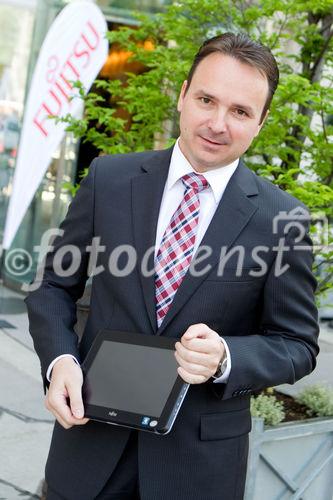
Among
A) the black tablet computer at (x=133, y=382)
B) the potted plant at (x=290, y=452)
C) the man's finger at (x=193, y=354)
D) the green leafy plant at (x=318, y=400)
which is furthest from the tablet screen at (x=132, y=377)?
the green leafy plant at (x=318, y=400)

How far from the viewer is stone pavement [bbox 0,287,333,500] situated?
4152mm

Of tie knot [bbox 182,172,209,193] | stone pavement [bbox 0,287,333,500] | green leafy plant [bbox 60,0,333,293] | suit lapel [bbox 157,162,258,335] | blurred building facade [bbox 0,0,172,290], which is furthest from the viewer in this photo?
blurred building facade [bbox 0,0,172,290]

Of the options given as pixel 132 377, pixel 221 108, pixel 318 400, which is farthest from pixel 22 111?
pixel 132 377

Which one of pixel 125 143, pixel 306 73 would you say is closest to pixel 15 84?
pixel 125 143

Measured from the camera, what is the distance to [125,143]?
459 centimetres

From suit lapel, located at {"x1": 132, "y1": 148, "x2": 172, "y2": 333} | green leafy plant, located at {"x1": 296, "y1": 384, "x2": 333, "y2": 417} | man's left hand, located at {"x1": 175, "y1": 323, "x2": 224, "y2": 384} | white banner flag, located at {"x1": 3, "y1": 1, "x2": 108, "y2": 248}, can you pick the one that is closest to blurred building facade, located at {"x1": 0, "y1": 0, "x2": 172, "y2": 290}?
white banner flag, located at {"x1": 3, "y1": 1, "x2": 108, "y2": 248}

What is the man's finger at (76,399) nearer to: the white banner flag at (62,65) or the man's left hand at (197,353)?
the man's left hand at (197,353)

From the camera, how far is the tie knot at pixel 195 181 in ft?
6.17

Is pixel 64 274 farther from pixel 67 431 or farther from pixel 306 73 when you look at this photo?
pixel 306 73

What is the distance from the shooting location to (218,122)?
5.82 feet

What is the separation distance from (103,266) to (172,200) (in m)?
0.24

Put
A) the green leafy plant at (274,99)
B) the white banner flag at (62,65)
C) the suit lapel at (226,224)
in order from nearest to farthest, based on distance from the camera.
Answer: the suit lapel at (226,224) → the green leafy plant at (274,99) → the white banner flag at (62,65)

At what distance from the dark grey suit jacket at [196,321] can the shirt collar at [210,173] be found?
0.07 ft

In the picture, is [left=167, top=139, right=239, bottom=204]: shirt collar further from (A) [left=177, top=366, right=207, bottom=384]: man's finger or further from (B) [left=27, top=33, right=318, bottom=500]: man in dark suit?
(A) [left=177, top=366, right=207, bottom=384]: man's finger
